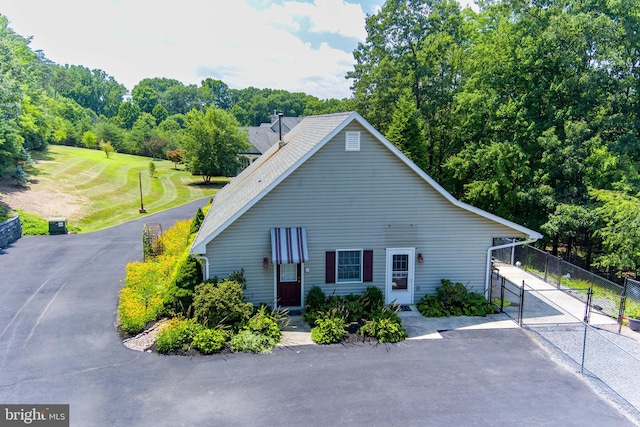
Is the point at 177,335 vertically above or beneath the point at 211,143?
beneath

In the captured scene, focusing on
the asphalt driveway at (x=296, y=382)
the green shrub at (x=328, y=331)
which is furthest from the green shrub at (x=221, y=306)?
the green shrub at (x=328, y=331)

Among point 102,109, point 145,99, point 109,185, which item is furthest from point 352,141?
point 102,109

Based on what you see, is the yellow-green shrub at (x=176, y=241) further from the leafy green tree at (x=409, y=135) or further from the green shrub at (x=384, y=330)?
the leafy green tree at (x=409, y=135)

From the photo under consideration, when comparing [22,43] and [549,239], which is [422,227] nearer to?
[549,239]

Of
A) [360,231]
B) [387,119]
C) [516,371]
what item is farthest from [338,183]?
[387,119]

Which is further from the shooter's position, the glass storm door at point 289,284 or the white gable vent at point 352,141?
the glass storm door at point 289,284

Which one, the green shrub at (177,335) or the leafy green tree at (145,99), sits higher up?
the leafy green tree at (145,99)

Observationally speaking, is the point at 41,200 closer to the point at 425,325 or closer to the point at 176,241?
the point at 176,241
